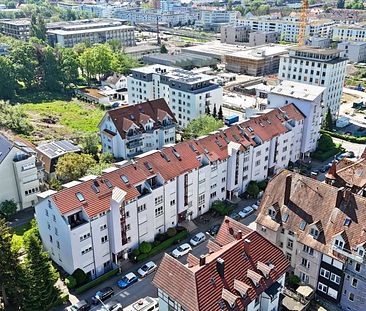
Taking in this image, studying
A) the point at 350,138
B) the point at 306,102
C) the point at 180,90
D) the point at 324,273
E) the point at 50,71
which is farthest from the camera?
the point at 50,71

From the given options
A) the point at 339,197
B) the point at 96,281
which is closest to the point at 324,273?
the point at 339,197

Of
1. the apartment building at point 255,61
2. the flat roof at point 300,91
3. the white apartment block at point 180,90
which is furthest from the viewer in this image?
the apartment building at point 255,61

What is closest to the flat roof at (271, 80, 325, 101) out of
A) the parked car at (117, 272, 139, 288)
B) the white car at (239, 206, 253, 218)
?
the white car at (239, 206, 253, 218)

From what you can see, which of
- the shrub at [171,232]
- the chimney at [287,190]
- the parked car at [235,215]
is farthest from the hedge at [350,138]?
the shrub at [171,232]

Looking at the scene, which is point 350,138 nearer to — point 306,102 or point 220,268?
point 306,102

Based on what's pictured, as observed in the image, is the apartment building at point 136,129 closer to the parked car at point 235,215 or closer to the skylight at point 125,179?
the parked car at point 235,215

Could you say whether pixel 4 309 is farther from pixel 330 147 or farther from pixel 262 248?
pixel 330 147
